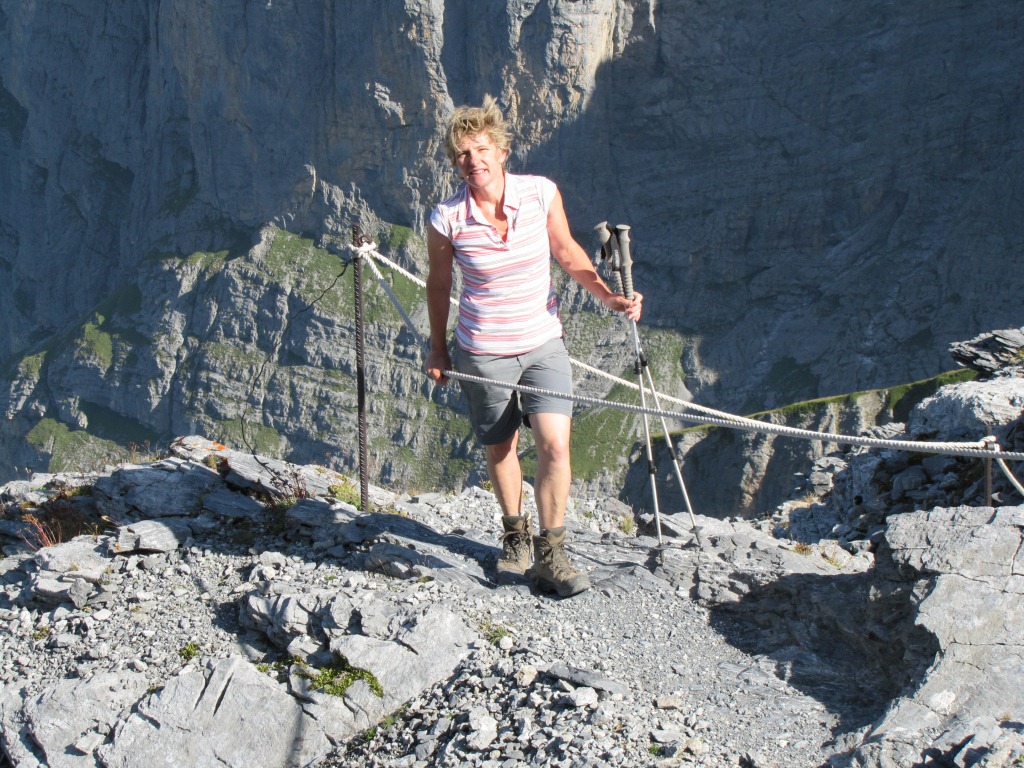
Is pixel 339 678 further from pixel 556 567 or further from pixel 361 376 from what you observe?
pixel 361 376

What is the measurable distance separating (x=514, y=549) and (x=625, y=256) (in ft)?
6.70

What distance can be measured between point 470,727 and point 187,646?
212 centimetres

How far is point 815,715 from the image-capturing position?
5.04 m

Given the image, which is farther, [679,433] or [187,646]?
[679,433]

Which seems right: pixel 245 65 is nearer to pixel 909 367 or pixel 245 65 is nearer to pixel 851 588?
pixel 909 367

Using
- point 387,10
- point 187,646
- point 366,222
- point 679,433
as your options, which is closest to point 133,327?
point 366,222

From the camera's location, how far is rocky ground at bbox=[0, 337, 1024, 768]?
4.83 meters

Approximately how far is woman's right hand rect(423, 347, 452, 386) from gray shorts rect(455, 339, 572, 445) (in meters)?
0.09

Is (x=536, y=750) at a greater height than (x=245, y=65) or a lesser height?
lesser

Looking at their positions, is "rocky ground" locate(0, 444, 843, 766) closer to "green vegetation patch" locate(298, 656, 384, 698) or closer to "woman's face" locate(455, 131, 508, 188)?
"green vegetation patch" locate(298, 656, 384, 698)

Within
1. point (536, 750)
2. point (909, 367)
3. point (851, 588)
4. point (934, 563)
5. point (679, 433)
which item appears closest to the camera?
point (536, 750)

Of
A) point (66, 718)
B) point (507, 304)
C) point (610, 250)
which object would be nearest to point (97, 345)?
point (66, 718)

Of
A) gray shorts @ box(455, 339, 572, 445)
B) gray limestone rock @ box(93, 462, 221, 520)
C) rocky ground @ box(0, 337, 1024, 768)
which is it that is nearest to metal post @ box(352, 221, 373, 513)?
rocky ground @ box(0, 337, 1024, 768)

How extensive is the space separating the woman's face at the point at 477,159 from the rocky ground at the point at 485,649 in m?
2.50
